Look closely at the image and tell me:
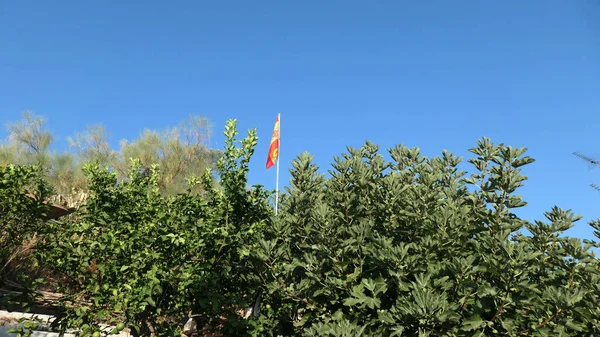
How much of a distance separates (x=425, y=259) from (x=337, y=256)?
3.07 feet

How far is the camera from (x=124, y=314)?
545 centimetres

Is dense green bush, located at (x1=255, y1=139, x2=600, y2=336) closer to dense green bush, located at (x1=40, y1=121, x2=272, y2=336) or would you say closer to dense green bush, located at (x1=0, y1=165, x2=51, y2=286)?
dense green bush, located at (x1=40, y1=121, x2=272, y2=336)

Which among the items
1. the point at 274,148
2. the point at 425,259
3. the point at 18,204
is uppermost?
the point at 274,148

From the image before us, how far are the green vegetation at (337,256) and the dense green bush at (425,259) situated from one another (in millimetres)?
16

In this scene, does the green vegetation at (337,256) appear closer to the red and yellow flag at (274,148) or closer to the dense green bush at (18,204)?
the dense green bush at (18,204)

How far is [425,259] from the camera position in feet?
14.3

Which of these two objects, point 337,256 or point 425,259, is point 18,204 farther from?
point 425,259

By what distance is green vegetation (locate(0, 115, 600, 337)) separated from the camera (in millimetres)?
4055

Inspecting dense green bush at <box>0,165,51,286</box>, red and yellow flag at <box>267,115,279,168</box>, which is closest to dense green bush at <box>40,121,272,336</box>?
dense green bush at <box>0,165,51,286</box>

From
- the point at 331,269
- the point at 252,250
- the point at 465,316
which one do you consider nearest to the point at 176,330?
the point at 252,250

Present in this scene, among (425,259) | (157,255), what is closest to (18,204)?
(157,255)

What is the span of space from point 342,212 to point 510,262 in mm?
1994

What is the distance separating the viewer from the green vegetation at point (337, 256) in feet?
13.3

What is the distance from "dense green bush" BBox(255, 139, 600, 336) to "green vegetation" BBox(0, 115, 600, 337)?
16mm
